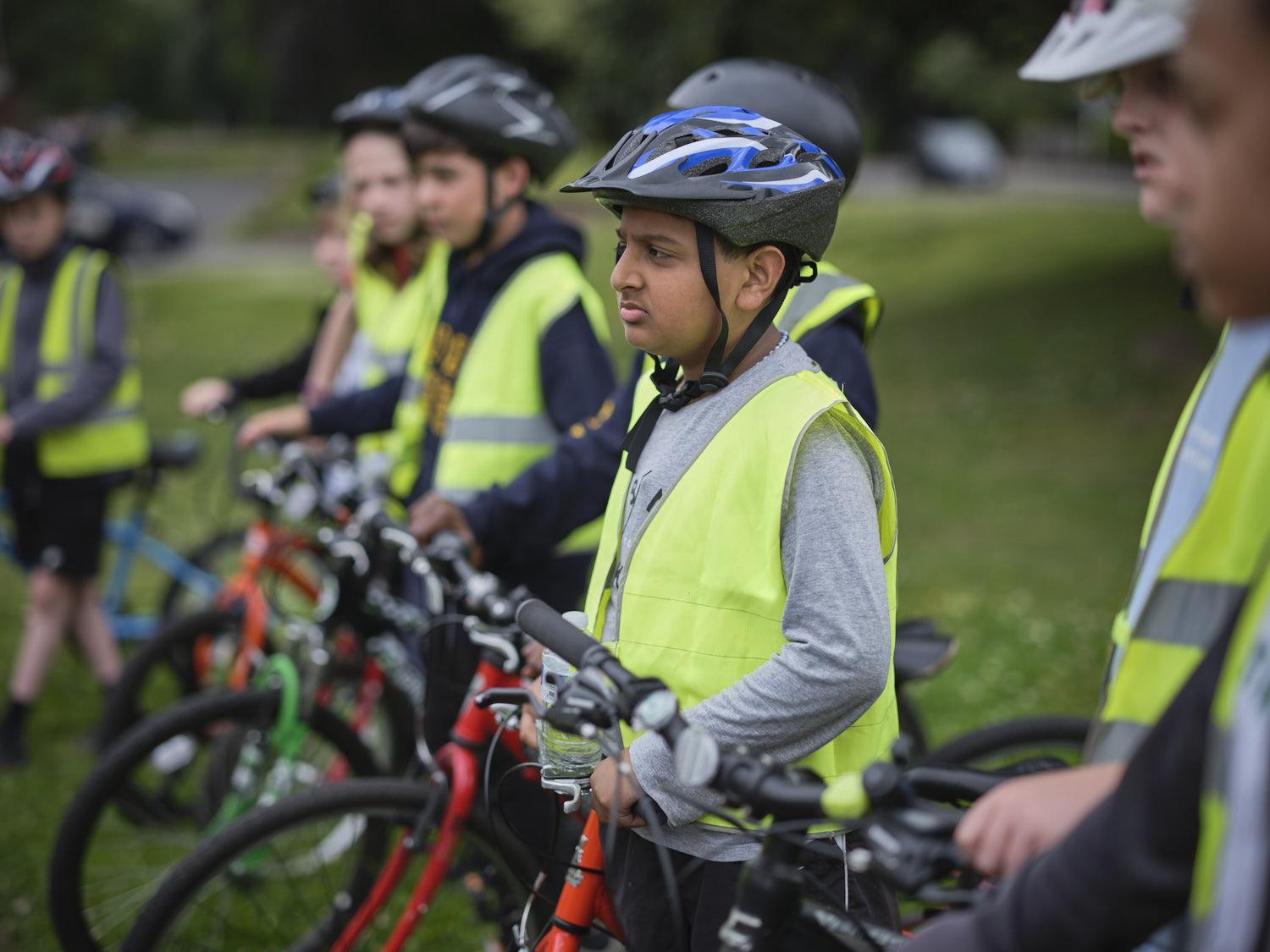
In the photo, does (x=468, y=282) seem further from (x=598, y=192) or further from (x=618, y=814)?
(x=618, y=814)

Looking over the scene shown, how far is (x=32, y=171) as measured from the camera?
190 inches

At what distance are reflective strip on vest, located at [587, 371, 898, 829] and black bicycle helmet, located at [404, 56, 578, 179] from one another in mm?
1771

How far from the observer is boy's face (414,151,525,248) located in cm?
347

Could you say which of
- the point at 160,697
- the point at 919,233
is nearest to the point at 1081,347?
the point at 919,233

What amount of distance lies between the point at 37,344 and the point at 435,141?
260 cm

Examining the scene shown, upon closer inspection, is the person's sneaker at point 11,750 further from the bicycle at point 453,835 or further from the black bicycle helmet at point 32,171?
the black bicycle helmet at point 32,171

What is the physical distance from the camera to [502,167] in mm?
Result: 3535

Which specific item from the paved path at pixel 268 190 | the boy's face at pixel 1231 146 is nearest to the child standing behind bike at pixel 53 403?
the boy's face at pixel 1231 146

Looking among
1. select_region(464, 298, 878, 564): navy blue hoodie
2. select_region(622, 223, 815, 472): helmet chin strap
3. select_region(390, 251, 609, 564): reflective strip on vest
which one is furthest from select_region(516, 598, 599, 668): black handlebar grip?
select_region(390, 251, 609, 564): reflective strip on vest

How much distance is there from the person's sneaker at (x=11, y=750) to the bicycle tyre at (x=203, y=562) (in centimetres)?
88

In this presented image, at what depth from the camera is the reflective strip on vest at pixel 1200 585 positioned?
129 cm

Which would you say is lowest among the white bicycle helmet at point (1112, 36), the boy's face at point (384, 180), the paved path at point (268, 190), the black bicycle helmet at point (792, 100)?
the paved path at point (268, 190)

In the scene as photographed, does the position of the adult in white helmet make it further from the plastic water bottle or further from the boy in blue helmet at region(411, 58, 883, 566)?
the boy in blue helmet at region(411, 58, 883, 566)

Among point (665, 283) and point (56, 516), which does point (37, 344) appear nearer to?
point (56, 516)
